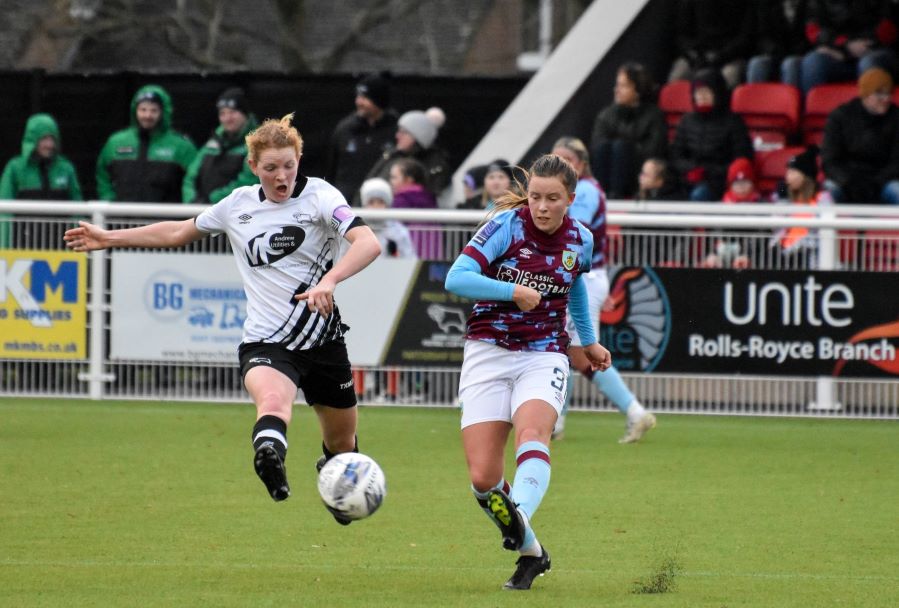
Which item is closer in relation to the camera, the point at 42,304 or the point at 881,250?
the point at 881,250

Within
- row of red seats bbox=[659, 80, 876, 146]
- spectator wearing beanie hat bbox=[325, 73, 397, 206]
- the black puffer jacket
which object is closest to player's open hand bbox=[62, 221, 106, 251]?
spectator wearing beanie hat bbox=[325, 73, 397, 206]

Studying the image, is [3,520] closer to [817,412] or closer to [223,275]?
[223,275]

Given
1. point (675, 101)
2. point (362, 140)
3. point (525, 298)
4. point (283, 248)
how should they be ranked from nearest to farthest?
point (525, 298) < point (283, 248) < point (362, 140) < point (675, 101)

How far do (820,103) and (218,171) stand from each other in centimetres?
641

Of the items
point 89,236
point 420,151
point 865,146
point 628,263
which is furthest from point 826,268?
point 89,236

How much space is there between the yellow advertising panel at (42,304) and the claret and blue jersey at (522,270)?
25.1 feet

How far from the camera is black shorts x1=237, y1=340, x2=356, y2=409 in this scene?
806cm

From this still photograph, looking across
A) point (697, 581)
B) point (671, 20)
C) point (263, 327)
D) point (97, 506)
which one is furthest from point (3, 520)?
point (671, 20)

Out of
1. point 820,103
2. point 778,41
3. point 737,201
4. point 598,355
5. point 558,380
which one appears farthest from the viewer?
point 778,41

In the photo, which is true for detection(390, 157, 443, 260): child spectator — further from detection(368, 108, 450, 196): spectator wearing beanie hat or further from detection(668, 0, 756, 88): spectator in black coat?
detection(668, 0, 756, 88): spectator in black coat

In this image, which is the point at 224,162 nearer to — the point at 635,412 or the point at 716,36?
the point at 635,412

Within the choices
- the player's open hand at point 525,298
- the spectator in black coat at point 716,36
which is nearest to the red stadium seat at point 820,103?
the spectator in black coat at point 716,36

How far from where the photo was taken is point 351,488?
7.32 meters

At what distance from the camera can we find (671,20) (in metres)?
19.3
